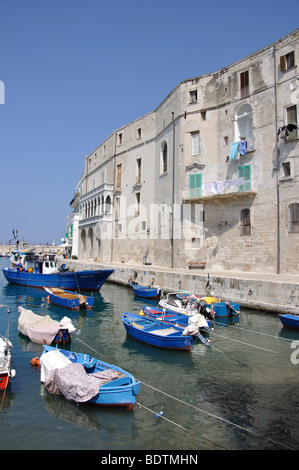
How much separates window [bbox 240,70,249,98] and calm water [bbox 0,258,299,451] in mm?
18160

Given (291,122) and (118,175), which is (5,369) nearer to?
(291,122)

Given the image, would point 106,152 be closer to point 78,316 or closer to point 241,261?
point 241,261

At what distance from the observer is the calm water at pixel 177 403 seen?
19.3 ft

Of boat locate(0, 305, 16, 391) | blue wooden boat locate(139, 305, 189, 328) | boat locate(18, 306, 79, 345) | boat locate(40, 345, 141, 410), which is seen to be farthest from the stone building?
boat locate(0, 305, 16, 391)

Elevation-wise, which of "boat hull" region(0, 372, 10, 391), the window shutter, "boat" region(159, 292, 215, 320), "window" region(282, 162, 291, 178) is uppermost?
the window shutter

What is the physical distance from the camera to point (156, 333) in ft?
37.6

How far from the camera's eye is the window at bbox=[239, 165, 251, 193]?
2275 cm

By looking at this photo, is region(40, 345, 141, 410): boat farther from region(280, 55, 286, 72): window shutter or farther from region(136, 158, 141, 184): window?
region(136, 158, 141, 184): window

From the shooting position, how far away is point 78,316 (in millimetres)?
16656

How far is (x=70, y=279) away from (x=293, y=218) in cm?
1651

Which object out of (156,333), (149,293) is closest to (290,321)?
(156,333)

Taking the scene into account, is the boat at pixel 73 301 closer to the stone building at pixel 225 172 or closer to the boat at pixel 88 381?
the boat at pixel 88 381
